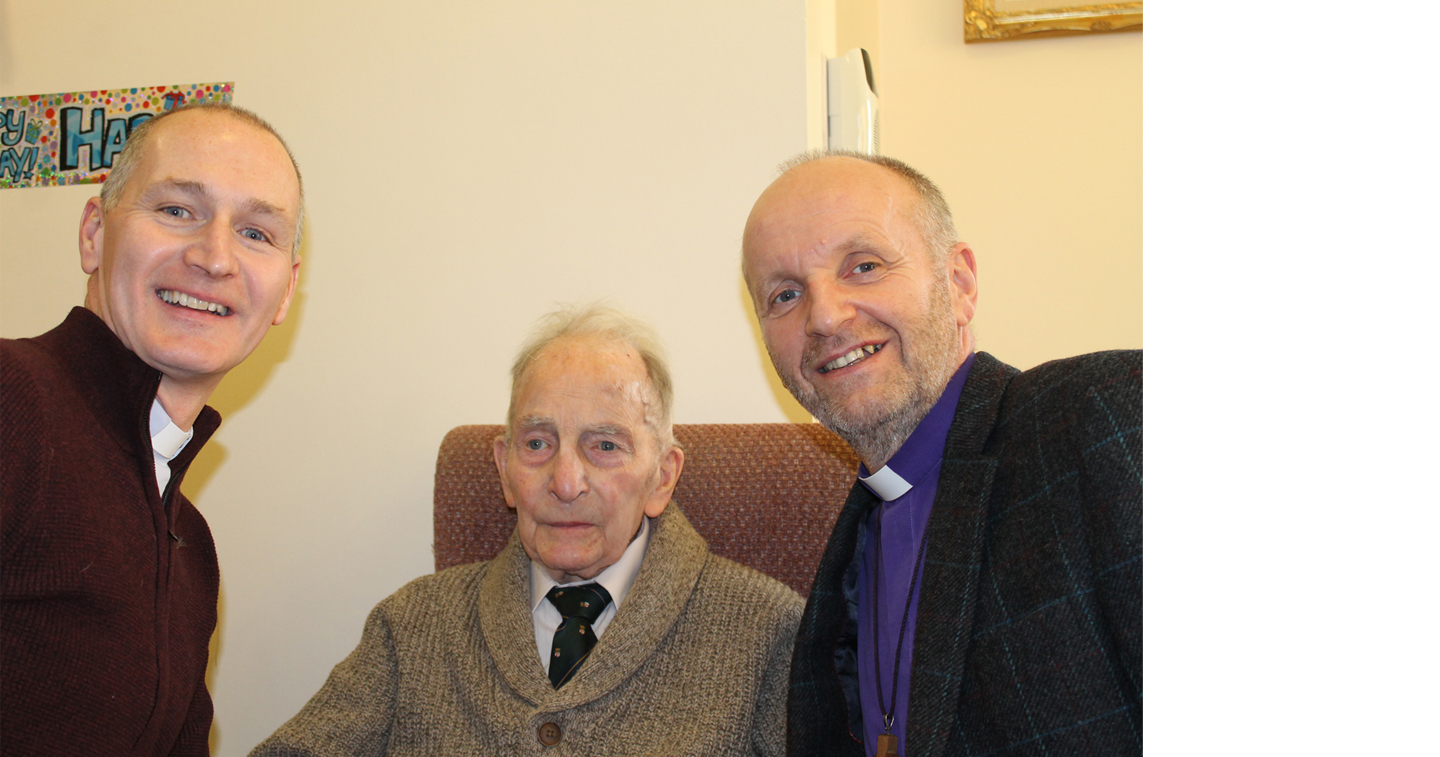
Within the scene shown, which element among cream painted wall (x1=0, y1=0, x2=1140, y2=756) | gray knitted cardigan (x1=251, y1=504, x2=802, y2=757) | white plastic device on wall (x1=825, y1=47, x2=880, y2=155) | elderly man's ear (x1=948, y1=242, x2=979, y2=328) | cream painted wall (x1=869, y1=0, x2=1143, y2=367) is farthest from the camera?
cream painted wall (x1=869, y1=0, x2=1143, y2=367)

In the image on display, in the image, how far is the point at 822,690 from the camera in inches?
55.4

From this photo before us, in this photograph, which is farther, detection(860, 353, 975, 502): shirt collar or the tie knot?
the tie knot

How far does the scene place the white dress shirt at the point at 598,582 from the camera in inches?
68.1

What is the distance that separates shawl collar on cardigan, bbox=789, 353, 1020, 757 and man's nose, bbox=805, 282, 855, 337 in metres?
0.19

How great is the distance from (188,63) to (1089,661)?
2.36m

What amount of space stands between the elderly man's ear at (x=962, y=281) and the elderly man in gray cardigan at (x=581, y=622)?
0.62 meters

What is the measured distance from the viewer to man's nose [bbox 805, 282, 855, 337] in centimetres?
133

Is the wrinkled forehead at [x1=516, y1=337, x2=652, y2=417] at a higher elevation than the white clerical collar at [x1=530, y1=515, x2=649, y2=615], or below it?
higher

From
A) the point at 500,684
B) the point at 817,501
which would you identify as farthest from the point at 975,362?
the point at 500,684

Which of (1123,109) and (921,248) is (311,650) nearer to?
(921,248)

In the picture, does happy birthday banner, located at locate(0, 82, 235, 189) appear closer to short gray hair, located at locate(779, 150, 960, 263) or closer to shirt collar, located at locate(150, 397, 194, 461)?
shirt collar, located at locate(150, 397, 194, 461)

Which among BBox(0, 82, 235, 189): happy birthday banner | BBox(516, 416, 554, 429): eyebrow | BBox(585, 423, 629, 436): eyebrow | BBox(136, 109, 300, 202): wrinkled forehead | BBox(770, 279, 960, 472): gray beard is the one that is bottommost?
BBox(585, 423, 629, 436): eyebrow

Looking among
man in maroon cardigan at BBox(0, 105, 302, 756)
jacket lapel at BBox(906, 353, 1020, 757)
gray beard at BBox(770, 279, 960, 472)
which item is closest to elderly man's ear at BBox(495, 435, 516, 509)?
man in maroon cardigan at BBox(0, 105, 302, 756)

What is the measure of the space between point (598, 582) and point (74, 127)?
5.76 ft
